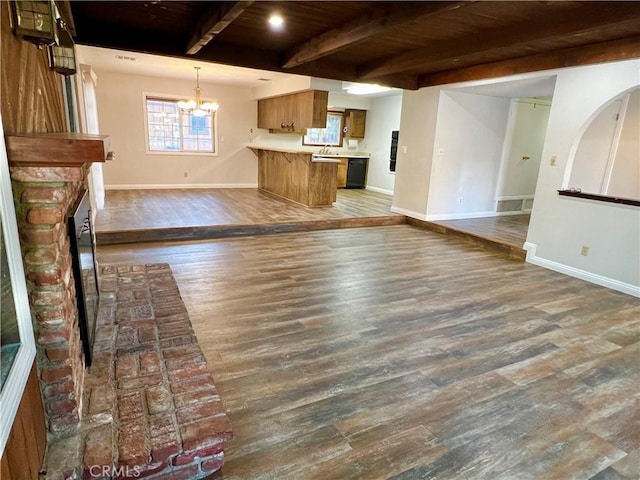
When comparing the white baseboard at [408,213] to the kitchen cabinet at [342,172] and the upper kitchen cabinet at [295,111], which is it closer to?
the upper kitchen cabinet at [295,111]

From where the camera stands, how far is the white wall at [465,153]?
626 centimetres

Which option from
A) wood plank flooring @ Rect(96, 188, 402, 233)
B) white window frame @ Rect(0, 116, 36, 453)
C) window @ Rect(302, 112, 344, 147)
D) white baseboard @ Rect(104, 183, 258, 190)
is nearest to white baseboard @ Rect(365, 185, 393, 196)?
wood plank flooring @ Rect(96, 188, 402, 233)

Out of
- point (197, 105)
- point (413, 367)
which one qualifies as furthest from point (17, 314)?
point (197, 105)

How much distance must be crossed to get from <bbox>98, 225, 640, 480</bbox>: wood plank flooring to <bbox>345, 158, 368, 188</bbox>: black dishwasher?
19.8ft

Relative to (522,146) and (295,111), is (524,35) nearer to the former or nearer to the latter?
(522,146)

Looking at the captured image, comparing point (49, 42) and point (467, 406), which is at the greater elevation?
point (49, 42)

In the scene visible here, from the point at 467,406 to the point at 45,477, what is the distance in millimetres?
1953

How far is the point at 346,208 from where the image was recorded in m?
7.25

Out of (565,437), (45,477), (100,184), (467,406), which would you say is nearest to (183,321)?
(45,477)

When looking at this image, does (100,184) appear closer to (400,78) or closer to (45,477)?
(400,78)

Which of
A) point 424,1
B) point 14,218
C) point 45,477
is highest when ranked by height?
point 424,1

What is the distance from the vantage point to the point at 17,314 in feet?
4.01

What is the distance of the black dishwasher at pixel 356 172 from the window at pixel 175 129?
11.5 feet

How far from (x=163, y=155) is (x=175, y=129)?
681 mm
